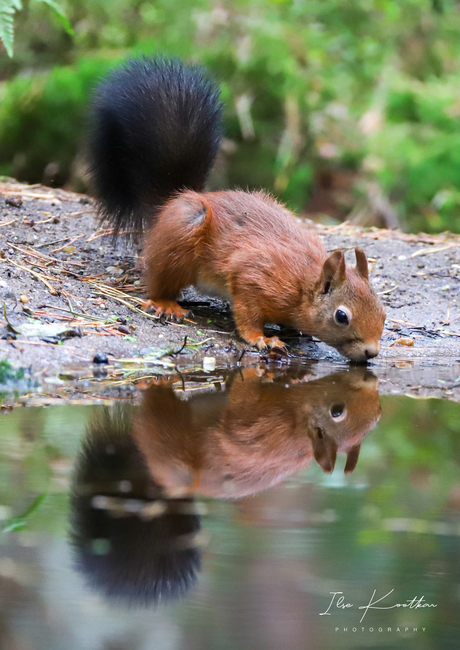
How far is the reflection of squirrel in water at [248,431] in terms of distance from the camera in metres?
1.90

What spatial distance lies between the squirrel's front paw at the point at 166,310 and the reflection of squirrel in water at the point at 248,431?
93cm

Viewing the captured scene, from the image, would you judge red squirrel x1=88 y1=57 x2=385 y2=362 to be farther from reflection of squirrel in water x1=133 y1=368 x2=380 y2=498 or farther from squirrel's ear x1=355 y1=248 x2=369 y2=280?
reflection of squirrel in water x1=133 y1=368 x2=380 y2=498

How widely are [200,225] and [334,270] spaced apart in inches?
29.4

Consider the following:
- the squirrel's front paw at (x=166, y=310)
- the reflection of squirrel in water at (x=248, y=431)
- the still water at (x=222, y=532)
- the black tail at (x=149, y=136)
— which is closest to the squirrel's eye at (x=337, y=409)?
the reflection of squirrel in water at (x=248, y=431)

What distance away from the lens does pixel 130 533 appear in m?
1.52

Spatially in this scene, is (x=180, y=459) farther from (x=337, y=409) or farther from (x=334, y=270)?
(x=334, y=270)

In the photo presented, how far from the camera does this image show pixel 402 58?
33.9 feet

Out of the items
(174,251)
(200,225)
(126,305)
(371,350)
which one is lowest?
(126,305)

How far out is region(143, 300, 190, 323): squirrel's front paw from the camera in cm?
392

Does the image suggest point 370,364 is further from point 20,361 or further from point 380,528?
point 380,528

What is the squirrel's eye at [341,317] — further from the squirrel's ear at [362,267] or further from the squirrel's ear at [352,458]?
the squirrel's ear at [352,458]

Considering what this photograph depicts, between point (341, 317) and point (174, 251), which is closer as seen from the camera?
point (341, 317)
